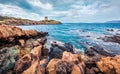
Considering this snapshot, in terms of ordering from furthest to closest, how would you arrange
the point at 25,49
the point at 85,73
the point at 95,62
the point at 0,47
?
the point at 25,49
the point at 0,47
the point at 95,62
the point at 85,73

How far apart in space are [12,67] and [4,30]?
5794mm

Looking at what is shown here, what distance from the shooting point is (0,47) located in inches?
693

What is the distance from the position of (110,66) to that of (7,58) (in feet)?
38.4

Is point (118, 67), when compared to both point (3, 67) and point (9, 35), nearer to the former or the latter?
point (3, 67)

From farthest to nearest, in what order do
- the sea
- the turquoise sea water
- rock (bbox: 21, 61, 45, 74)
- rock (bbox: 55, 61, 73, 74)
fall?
the turquoise sea water < the sea < rock (bbox: 55, 61, 73, 74) < rock (bbox: 21, 61, 45, 74)

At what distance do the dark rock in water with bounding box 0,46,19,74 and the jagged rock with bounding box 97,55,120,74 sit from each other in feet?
32.8

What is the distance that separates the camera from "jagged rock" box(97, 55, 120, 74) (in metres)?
13.2

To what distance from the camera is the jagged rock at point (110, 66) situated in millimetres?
13163

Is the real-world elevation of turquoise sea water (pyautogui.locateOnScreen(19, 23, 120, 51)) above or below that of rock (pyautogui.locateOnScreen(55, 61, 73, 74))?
below

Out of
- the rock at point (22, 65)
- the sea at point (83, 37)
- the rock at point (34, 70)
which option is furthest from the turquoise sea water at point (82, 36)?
the rock at point (34, 70)

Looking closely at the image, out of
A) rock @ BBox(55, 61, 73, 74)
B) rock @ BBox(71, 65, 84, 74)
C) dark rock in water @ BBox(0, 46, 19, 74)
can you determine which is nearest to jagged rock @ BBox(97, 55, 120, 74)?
rock @ BBox(71, 65, 84, 74)

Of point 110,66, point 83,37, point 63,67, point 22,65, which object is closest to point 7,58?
point 22,65

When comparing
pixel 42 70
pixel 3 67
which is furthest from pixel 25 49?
pixel 42 70

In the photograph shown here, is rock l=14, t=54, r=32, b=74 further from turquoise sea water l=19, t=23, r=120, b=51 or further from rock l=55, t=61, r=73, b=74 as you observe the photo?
turquoise sea water l=19, t=23, r=120, b=51
